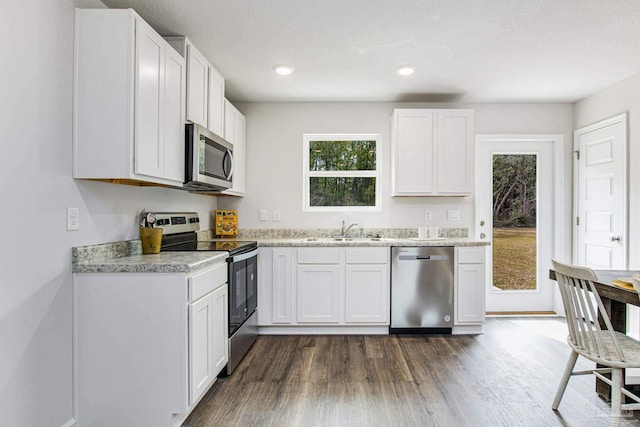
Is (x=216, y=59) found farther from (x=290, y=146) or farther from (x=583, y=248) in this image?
(x=583, y=248)

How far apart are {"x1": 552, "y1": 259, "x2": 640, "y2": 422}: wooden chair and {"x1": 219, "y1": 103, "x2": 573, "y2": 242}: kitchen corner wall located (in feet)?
6.77

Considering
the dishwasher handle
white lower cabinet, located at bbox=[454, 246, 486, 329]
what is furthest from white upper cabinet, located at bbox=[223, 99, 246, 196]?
white lower cabinet, located at bbox=[454, 246, 486, 329]

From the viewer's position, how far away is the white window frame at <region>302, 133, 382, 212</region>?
3.97 m

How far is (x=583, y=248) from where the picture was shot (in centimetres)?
375

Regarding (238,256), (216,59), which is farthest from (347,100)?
(238,256)

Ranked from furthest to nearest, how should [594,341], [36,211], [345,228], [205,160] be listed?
[345,228]
[205,160]
[594,341]
[36,211]

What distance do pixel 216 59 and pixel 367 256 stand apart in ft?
7.04

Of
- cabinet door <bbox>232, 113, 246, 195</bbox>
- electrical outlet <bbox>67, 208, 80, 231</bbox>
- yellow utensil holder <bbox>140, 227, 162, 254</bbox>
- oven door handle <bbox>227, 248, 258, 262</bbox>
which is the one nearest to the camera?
electrical outlet <bbox>67, 208, 80, 231</bbox>

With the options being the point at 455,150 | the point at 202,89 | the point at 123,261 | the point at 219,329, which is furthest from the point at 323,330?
the point at 202,89

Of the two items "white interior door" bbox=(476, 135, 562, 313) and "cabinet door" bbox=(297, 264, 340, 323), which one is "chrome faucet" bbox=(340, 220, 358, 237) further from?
"white interior door" bbox=(476, 135, 562, 313)

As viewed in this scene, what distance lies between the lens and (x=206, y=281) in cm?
211

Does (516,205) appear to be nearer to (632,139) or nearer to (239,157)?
(632,139)

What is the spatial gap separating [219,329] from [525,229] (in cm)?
353

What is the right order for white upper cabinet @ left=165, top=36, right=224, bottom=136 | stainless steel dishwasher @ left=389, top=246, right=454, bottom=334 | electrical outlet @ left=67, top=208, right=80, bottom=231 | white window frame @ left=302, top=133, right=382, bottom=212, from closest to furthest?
electrical outlet @ left=67, top=208, right=80, bottom=231
white upper cabinet @ left=165, top=36, right=224, bottom=136
stainless steel dishwasher @ left=389, top=246, right=454, bottom=334
white window frame @ left=302, top=133, right=382, bottom=212
